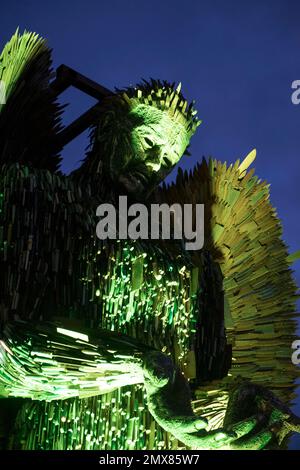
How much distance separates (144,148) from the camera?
8.57 feet

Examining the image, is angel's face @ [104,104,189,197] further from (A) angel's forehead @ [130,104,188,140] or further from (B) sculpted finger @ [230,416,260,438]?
(B) sculpted finger @ [230,416,260,438]

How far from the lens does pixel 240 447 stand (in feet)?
6.11

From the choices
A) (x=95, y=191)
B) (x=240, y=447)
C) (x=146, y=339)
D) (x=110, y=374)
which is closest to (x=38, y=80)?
(x=95, y=191)

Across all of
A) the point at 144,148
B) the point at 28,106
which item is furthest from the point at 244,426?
the point at 28,106

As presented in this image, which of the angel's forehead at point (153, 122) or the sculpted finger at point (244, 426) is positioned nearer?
the sculpted finger at point (244, 426)

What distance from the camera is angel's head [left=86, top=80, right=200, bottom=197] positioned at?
2615mm

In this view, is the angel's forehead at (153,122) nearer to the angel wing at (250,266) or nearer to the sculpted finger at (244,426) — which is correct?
the angel wing at (250,266)

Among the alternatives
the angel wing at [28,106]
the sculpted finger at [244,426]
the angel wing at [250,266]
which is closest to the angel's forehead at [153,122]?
the angel wing at [28,106]

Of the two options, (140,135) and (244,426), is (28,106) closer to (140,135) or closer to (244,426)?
(140,135)

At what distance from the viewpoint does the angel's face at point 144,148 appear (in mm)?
2613

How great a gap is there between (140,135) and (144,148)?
0.16 feet

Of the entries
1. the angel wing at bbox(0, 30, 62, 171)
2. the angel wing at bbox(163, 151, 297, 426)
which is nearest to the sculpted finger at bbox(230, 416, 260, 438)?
the angel wing at bbox(163, 151, 297, 426)

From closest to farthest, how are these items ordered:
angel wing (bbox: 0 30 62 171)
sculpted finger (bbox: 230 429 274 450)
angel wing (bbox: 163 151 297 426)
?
sculpted finger (bbox: 230 429 274 450) < angel wing (bbox: 0 30 62 171) < angel wing (bbox: 163 151 297 426)

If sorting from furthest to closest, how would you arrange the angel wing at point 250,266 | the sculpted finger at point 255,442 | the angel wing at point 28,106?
the angel wing at point 250,266
the angel wing at point 28,106
the sculpted finger at point 255,442
